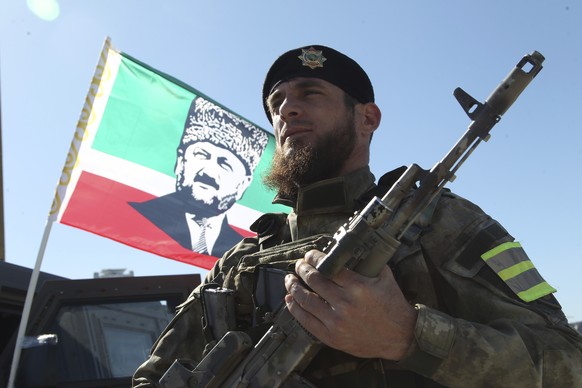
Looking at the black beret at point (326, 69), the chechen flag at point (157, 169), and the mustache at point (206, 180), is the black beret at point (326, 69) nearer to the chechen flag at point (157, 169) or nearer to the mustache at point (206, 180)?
the chechen flag at point (157, 169)

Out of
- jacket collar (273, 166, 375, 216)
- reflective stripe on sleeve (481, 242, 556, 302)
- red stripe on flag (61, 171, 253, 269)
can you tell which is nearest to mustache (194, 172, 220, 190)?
red stripe on flag (61, 171, 253, 269)

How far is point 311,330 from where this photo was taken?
4.86 feet

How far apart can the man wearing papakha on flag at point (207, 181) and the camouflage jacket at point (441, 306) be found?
3.51 m

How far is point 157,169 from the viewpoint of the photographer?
5.77m

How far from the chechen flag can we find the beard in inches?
118

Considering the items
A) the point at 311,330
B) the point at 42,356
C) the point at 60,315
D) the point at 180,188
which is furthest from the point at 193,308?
the point at 180,188

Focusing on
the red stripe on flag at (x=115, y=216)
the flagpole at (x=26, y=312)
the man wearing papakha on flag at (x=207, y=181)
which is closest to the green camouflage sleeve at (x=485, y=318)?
the flagpole at (x=26, y=312)

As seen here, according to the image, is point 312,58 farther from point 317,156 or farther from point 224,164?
point 224,164

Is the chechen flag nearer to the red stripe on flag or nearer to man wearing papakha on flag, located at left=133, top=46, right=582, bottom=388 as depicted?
the red stripe on flag

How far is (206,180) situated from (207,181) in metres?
0.01

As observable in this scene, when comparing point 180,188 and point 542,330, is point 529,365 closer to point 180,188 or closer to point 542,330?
point 542,330

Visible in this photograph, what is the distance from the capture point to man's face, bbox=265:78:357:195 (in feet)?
6.97

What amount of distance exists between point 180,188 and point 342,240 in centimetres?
460

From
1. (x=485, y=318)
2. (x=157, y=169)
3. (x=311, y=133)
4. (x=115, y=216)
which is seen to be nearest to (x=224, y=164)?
(x=157, y=169)
